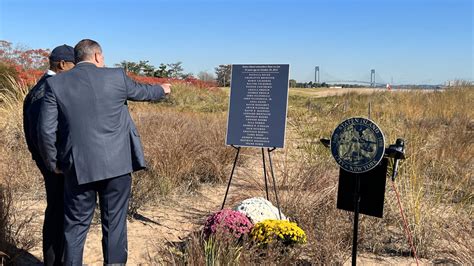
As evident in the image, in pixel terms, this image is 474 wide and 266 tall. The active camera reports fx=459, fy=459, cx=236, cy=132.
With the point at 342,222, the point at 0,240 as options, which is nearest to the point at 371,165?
the point at 342,222

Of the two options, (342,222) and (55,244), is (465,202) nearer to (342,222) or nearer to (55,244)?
(342,222)

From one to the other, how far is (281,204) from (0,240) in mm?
2764

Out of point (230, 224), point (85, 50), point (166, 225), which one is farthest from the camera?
point (166, 225)

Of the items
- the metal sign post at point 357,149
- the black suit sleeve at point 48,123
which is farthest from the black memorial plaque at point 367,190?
the black suit sleeve at point 48,123

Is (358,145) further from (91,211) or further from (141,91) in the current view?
(91,211)

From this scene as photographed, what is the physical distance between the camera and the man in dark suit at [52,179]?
3.40m

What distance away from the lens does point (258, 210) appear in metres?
4.37

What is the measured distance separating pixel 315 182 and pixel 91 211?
2691 millimetres

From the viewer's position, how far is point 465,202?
5.30 metres

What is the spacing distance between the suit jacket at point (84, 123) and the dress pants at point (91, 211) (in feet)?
0.43

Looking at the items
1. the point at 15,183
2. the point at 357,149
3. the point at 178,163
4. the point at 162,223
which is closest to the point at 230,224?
the point at 357,149

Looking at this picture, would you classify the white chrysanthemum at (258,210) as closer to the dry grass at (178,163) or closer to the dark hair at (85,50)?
the dry grass at (178,163)

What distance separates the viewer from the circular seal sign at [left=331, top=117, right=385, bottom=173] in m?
3.31

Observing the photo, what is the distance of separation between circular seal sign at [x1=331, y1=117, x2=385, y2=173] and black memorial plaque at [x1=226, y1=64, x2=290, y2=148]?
4.12ft
